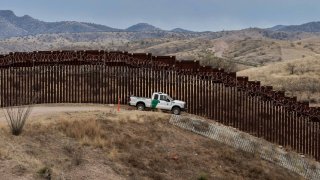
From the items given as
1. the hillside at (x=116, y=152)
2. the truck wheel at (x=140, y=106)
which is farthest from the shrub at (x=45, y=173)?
the truck wheel at (x=140, y=106)

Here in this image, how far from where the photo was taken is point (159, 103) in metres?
32.7

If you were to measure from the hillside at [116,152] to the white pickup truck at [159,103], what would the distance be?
364 cm

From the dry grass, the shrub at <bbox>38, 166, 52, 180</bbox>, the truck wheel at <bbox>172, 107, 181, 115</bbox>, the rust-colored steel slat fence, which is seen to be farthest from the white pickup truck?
the dry grass

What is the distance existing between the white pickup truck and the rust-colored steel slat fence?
1.14m

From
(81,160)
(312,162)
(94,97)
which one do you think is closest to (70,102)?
(94,97)

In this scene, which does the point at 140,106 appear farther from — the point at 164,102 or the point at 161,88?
the point at 161,88

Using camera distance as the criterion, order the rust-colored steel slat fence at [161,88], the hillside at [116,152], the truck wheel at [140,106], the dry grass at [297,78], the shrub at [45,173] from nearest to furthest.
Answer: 1. the shrub at [45,173]
2. the hillside at [116,152]
3. the rust-colored steel slat fence at [161,88]
4. the truck wheel at [140,106]
5. the dry grass at [297,78]

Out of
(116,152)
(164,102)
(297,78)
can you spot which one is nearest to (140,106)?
(164,102)

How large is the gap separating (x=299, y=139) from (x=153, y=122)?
10.5m

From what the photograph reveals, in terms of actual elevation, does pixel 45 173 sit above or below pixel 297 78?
below

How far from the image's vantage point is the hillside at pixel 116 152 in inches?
788

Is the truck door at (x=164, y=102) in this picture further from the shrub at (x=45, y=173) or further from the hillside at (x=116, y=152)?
the shrub at (x=45, y=173)

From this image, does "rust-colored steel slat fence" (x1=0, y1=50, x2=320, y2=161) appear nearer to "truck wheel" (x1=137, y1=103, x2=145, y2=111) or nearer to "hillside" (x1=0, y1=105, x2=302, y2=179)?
"truck wheel" (x1=137, y1=103, x2=145, y2=111)

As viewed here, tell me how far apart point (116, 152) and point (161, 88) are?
12.1 m
